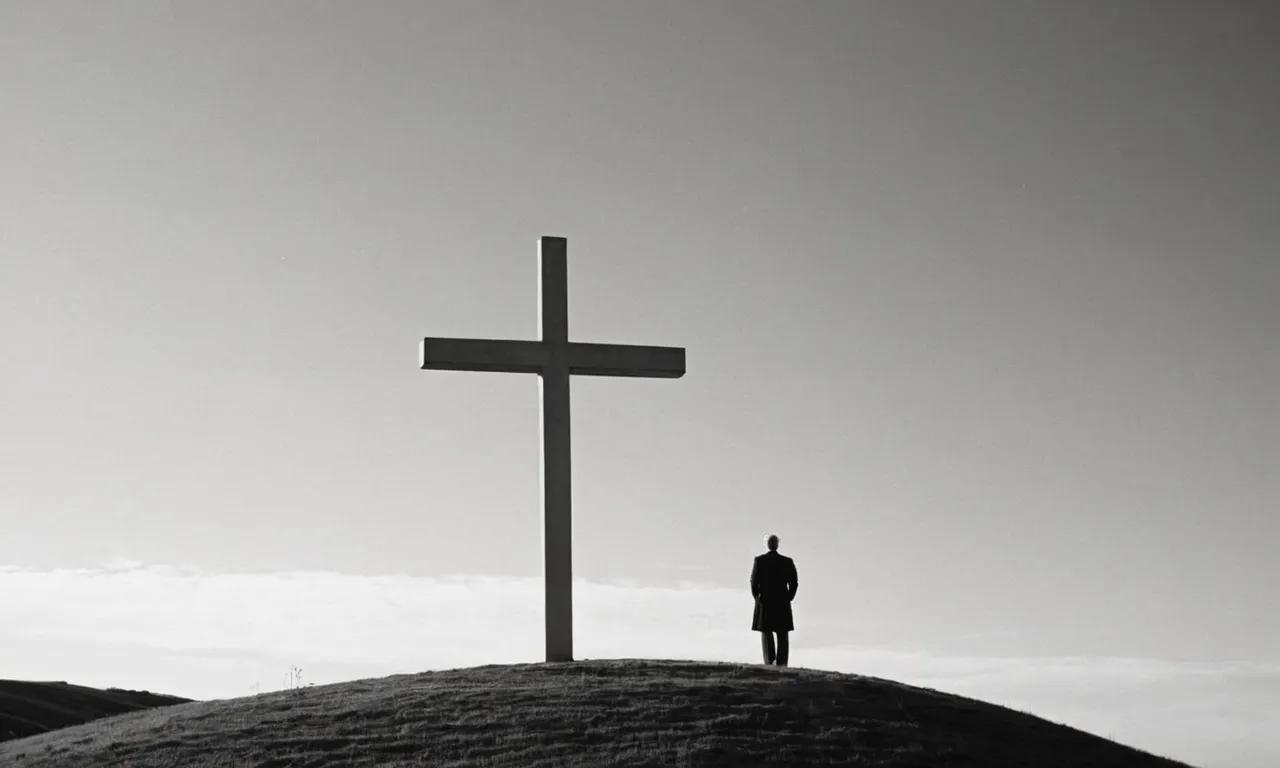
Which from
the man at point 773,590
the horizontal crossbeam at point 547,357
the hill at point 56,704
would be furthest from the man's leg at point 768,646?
the hill at point 56,704

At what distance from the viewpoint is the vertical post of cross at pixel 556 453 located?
723 inches

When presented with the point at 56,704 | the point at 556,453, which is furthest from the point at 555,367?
the point at 56,704

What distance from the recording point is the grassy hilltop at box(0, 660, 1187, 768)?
13734 millimetres

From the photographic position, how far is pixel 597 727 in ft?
47.1

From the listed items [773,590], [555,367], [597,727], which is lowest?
[597,727]

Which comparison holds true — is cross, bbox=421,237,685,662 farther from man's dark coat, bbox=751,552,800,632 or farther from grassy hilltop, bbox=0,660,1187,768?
man's dark coat, bbox=751,552,800,632

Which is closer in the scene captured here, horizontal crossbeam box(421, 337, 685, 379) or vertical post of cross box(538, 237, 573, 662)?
vertical post of cross box(538, 237, 573, 662)

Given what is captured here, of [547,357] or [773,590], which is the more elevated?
[547,357]

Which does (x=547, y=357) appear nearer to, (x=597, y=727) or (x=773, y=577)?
(x=773, y=577)

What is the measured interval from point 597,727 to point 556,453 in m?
5.23

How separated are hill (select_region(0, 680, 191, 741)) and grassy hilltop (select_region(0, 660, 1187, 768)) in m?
8.24

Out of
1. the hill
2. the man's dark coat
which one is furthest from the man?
the hill

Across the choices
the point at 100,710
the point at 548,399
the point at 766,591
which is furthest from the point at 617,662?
the point at 100,710

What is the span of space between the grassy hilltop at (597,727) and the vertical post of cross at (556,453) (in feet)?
3.24
